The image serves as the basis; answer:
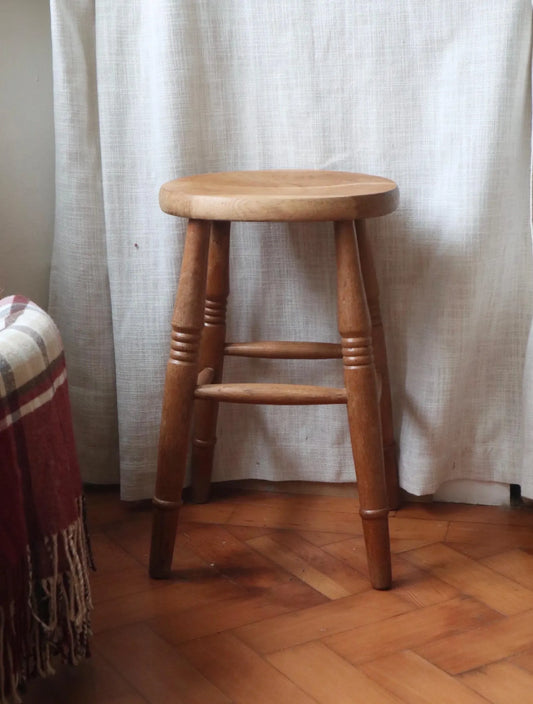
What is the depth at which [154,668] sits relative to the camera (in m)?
1.03

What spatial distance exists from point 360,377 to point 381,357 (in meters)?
→ 0.21

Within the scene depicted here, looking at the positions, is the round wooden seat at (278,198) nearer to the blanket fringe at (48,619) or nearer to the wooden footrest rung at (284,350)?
the wooden footrest rung at (284,350)

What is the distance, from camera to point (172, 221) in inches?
→ 52.6

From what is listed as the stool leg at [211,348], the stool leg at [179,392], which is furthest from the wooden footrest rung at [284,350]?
the stool leg at [179,392]

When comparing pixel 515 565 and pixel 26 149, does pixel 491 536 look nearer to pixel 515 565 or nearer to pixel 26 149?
pixel 515 565

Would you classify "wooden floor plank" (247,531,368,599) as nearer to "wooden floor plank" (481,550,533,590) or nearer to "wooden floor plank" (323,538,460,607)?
"wooden floor plank" (323,538,460,607)

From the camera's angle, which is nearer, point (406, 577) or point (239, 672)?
point (239, 672)

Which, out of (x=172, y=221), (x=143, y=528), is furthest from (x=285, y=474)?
(x=172, y=221)

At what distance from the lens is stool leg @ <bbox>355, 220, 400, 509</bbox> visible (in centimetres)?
128

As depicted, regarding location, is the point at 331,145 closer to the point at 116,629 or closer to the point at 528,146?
the point at 528,146

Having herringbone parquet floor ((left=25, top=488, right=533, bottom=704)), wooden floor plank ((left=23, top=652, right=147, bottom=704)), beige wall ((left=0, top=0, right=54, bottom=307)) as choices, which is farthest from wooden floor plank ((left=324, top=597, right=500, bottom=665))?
beige wall ((left=0, top=0, right=54, bottom=307))

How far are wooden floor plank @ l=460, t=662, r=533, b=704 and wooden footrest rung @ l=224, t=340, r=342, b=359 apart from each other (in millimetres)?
438

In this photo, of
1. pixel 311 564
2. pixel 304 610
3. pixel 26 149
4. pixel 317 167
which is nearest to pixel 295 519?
pixel 311 564

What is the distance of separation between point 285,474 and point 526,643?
1.64 feet
